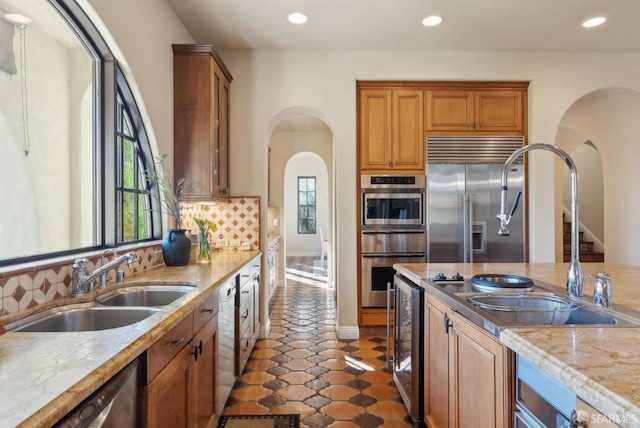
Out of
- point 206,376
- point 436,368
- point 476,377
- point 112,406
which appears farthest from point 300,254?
point 112,406

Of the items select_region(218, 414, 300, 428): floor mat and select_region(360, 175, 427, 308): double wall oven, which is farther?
select_region(360, 175, 427, 308): double wall oven

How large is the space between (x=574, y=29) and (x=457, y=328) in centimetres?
Result: 333

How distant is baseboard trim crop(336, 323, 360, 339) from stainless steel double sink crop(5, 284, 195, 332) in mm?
2090

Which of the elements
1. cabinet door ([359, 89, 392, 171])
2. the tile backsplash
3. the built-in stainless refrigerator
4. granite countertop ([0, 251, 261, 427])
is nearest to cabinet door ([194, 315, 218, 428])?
granite countertop ([0, 251, 261, 427])

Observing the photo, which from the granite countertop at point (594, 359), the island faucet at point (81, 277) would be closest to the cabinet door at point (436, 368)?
the granite countertop at point (594, 359)

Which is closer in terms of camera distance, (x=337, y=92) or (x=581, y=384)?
(x=581, y=384)

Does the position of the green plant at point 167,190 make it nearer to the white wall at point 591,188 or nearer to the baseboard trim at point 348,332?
the baseboard trim at point 348,332

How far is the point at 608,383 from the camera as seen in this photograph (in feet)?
2.26

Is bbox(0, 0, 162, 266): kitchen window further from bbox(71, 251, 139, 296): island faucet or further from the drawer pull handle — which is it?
the drawer pull handle

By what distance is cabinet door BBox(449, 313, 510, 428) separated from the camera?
3.70ft

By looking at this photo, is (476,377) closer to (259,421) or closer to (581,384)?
(581,384)

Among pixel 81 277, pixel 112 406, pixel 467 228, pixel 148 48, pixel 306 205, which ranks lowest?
pixel 112 406

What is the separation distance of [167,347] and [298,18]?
2.83 meters

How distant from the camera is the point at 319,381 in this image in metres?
2.66
